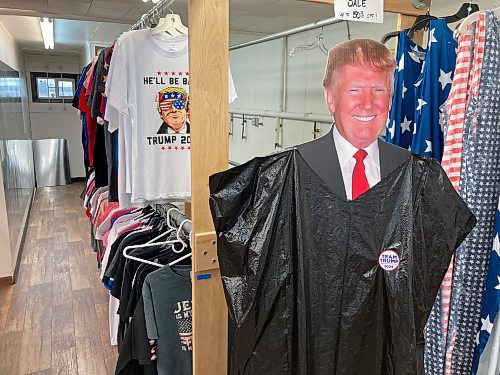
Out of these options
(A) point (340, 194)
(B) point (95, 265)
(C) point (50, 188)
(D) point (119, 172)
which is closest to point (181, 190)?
(D) point (119, 172)

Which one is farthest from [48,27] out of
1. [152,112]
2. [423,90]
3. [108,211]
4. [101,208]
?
[423,90]

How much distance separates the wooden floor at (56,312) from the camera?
283 cm

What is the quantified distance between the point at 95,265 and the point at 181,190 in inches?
106

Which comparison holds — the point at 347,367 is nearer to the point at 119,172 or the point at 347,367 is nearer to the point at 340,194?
the point at 340,194

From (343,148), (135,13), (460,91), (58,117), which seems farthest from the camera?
(58,117)

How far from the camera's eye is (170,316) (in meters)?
1.85

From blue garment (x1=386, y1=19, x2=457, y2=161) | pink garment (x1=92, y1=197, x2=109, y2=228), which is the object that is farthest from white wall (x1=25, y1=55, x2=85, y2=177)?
blue garment (x1=386, y1=19, x2=457, y2=161)

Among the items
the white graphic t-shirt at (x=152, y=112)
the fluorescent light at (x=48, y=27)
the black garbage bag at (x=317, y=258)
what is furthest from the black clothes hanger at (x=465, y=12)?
the fluorescent light at (x=48, y=27)

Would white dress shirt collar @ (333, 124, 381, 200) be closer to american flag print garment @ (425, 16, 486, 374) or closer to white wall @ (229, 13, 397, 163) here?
american flag print garment @ (425, 16, 486, 374)

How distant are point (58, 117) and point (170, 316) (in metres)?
8.47

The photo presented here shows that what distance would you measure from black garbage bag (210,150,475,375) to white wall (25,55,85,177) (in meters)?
9.00

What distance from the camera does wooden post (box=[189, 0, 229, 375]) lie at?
4.63ft

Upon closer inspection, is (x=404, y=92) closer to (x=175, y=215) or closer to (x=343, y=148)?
(x=343, y=148)

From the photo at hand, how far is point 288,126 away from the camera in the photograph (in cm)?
491
